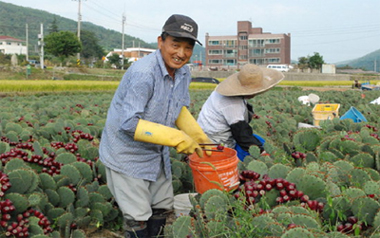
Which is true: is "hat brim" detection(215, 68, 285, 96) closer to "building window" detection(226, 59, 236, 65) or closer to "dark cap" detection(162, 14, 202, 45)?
"dark cap" detection(162, 14, 202, 45)

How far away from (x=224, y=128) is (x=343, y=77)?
38041mm

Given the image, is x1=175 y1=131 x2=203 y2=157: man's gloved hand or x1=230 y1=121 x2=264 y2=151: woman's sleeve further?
x1=230 y1=121 x2=264 y2=151: woman's sleeve

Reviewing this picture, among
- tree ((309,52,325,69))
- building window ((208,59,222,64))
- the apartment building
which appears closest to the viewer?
tree ((309,52,325,69))

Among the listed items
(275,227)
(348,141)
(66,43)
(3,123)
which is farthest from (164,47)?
(66,43)

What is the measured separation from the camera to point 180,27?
2.16 meters

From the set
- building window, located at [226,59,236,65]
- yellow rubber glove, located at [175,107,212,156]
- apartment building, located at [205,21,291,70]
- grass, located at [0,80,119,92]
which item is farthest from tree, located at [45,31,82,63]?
yellow rubber glove, located at [175,107,212,156]

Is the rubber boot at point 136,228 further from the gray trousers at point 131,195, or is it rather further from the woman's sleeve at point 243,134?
the woman's sleeve at point 243,134

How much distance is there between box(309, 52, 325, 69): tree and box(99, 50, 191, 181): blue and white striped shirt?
5628 centimetres

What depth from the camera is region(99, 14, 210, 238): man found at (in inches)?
82.6

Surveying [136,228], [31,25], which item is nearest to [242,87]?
[136,228]

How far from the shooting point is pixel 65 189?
9.16ft

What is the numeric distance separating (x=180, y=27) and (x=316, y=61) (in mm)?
56428

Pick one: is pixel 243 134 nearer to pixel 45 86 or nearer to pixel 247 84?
pixel 247 84

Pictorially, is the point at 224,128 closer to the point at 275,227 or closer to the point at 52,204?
the point at 52,204
